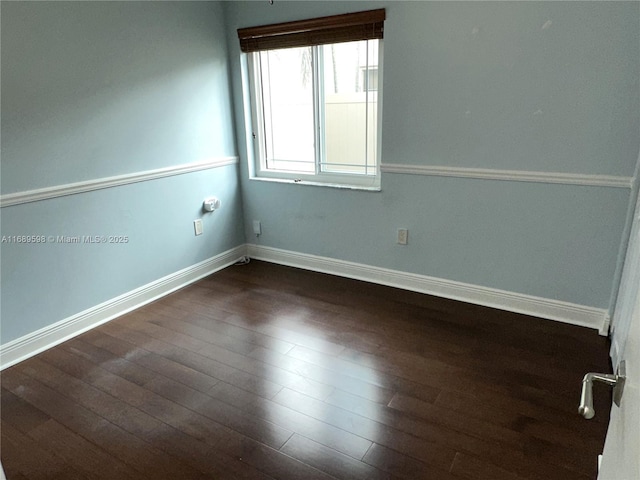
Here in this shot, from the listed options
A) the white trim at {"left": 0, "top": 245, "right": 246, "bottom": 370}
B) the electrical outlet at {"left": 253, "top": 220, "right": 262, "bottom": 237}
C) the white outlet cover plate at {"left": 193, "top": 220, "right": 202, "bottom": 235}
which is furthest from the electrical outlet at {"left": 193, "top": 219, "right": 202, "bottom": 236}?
the electrical outlet at {"left": 253, "top": 220, "right": 262, "bottom": 237}

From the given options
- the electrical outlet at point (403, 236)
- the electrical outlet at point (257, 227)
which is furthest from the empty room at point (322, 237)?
the electrical outlet at point (257, 227)

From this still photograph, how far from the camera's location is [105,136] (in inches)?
103

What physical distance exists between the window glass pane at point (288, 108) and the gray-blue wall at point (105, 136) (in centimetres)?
32

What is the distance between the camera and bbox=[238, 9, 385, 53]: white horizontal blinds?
2.79 metres

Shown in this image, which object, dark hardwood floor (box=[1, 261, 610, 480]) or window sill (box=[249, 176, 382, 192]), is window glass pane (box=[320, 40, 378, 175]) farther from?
dark hardwood floor (box=[1, 261, 610, 480])

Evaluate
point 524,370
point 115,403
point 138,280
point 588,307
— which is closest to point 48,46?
point 138,280

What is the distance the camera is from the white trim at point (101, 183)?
226 cm

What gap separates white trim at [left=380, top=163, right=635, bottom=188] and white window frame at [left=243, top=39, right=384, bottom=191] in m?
0.21

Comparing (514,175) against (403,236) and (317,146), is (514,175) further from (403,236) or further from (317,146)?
(317,146)

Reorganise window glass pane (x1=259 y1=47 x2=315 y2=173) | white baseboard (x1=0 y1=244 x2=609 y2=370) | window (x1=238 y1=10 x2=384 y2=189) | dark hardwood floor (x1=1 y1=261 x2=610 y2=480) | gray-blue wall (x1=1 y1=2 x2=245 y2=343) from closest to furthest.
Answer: dark hardwood floor (x1=1 y1=261 x2=610 y2=480), gray-blue wall (x1=1 y1=2 x2=245 y2=343), white baseboard (x1=0 y1=244 x2=609 y2=370), window (x1=238 y1=10 x2=384 y2=189), window glass pane (x1=259 y1=47 x2=315 y2=173)

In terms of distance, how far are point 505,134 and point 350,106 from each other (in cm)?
107

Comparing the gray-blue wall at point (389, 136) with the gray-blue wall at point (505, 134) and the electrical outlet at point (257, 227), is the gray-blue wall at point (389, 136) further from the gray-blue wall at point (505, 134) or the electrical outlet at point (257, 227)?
the electrical outlet at point (257, 227)

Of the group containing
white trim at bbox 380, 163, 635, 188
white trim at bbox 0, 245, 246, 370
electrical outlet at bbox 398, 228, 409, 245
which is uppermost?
white trim at bbox 380, 163, 635, 188

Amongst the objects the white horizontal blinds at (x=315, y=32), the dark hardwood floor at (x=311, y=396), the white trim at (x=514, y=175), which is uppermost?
the white horizontal blinds at (x=315, y=32)
